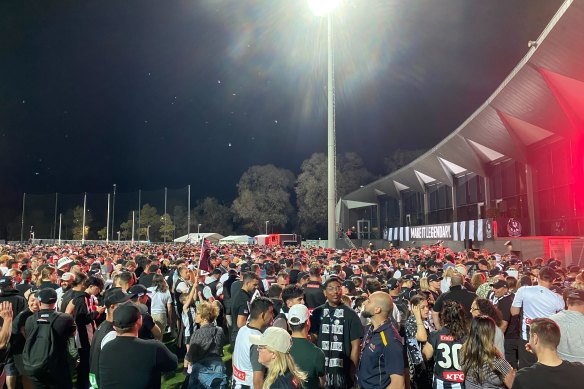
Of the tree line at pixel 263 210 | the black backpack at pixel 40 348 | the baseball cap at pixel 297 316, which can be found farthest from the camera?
the tree line at pixel 263 210

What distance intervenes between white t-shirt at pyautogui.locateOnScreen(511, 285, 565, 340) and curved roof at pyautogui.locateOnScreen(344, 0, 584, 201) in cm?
1096

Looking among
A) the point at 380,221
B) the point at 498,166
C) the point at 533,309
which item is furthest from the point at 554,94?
the point at 380,221

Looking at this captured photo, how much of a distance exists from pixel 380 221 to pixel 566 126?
33.9 metres

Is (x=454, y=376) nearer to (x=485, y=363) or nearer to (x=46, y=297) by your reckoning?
(x=485, y=363)

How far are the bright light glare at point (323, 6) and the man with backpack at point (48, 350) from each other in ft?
75.5

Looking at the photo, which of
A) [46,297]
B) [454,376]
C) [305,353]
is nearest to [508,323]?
[454,376]

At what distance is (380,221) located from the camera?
53438 mm

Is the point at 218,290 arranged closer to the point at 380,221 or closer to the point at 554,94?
the point at 554,94

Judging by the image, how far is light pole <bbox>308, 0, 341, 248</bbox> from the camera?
22.7 metres

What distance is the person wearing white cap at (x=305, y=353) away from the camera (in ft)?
11.6

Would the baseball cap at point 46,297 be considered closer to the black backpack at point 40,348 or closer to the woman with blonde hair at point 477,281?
the black backpack at point 40,348

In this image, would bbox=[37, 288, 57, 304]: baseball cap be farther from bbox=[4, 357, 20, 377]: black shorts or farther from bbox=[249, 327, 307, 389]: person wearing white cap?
bbox=[249, 327, 307, 389]: person wearing white cap

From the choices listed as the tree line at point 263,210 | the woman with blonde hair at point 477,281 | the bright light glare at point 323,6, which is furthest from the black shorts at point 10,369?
the tree line at point 263,210

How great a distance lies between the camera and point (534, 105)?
66.7ft
